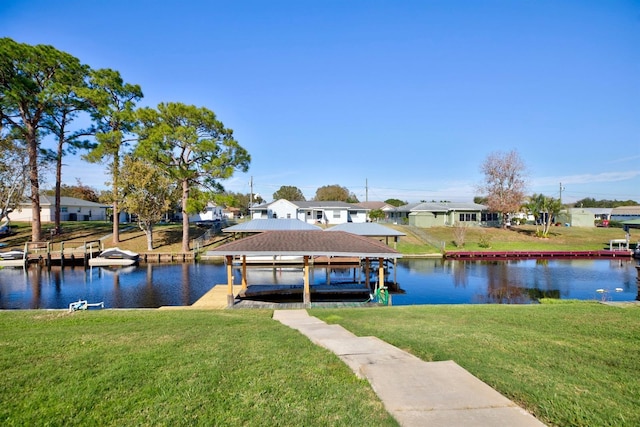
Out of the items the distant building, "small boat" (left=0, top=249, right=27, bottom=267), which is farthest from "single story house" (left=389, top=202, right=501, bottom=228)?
Answer: "small boat" (left=0, top=249, right=27, bottom=267)

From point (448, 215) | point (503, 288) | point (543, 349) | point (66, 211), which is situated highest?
point (66, 211)

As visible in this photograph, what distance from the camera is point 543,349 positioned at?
24.7 ft

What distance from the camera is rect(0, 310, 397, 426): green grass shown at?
4262 mm

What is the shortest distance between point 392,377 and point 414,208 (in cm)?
5572

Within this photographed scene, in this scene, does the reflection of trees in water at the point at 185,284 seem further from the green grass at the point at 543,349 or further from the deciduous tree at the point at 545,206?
the deciduous tree at the point at 545,206

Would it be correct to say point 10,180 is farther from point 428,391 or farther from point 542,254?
point 542,254

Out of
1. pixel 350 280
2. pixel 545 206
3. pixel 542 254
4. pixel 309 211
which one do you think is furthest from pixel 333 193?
pixel 350 280

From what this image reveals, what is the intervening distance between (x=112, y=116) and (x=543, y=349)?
43.5 metres

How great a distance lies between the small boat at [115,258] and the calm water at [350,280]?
1.23 metres

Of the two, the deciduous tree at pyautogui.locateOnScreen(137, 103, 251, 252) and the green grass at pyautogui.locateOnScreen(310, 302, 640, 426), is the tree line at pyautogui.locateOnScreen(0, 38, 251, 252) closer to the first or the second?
the deciduous tree at pyautogui.locateOnScreen(137, 103, 251, 252)

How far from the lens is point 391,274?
2850cm

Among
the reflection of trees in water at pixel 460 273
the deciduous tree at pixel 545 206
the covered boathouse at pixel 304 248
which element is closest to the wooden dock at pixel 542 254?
the reflection of trees in water at pixel 460 273

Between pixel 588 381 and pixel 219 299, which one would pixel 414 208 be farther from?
pixel 588 381

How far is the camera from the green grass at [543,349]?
15.6ft
